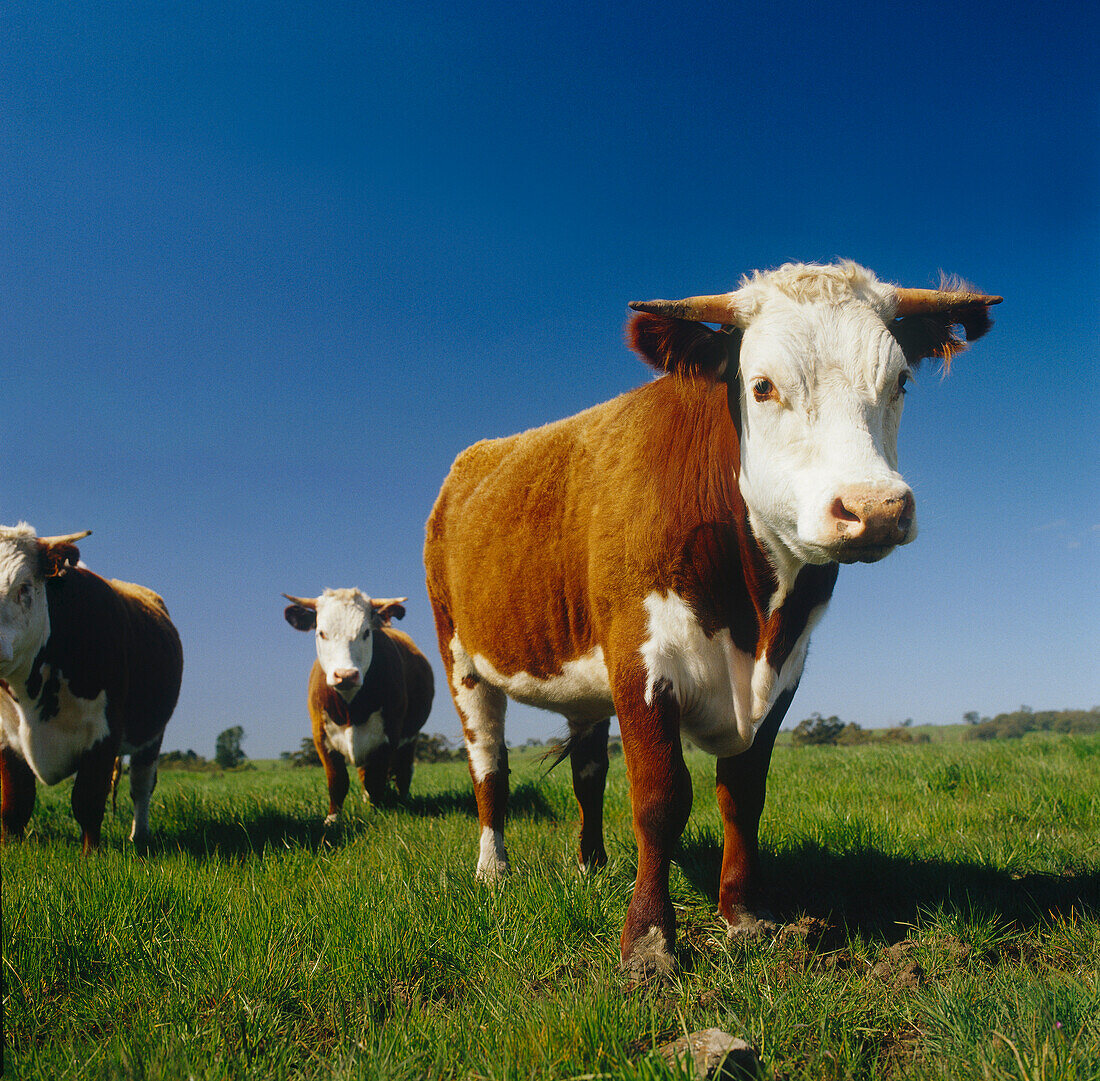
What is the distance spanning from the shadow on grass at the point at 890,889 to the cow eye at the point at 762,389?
2.23 m

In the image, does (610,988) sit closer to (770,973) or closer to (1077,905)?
(770,973)

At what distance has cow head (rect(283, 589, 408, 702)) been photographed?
8.32 meters

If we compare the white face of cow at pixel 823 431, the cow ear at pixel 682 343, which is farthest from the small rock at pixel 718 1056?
the cow ear at pixel 682 343

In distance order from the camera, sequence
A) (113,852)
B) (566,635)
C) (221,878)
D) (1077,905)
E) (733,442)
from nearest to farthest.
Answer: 1. (733,442)
2. (1077,905)
3. (566,635)
4. (221,878)
5. (113,852)

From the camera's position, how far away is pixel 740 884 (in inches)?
130

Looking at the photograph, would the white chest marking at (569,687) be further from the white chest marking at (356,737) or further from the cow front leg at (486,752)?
the white chest marking at (356,737)

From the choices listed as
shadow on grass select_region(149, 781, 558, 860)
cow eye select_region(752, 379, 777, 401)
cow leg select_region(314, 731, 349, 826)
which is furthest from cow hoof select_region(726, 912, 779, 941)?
cow leg select_region(314, 731, 349, 826)

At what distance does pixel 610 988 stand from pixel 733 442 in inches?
82.7

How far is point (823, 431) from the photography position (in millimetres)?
2678

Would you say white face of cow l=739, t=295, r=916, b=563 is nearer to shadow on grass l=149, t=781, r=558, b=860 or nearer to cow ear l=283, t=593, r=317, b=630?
shadow on grass l=149, t=781, r=558, b=860

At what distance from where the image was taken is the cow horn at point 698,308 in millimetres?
3035

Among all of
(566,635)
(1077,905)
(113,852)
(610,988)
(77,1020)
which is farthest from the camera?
(113,852)

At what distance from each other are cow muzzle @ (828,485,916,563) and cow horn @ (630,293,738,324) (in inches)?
41.3

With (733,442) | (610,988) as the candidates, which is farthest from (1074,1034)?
(733,442)
